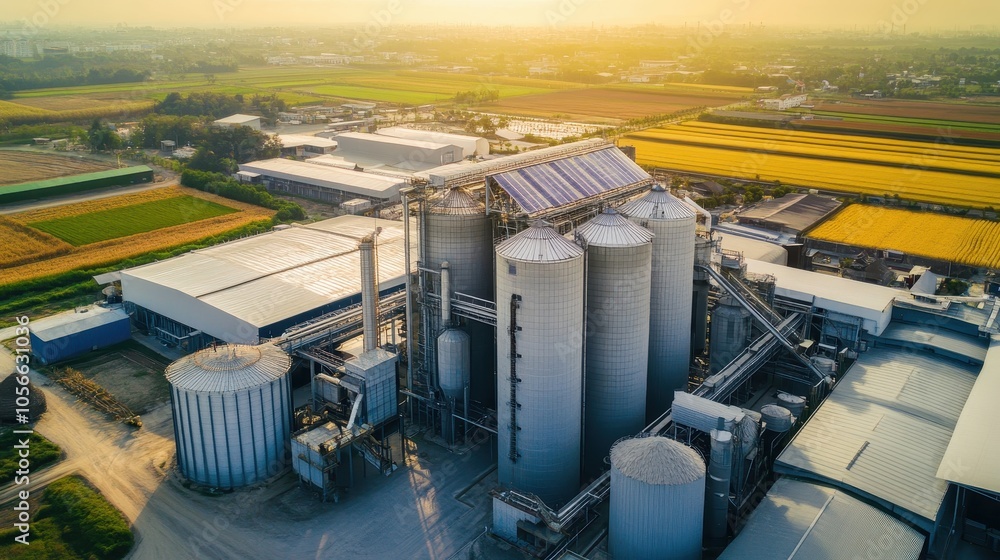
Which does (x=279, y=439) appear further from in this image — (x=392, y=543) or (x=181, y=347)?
(x=181, y=347)

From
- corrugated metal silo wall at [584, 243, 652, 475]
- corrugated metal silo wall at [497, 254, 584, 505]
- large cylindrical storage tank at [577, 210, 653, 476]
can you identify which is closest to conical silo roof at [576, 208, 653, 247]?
large cylindrical storage tank at [577, 210, 653, 476]

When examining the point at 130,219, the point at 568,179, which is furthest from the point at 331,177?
the point at 568,179

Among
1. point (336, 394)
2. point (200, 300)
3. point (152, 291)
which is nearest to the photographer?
point (336, 394)

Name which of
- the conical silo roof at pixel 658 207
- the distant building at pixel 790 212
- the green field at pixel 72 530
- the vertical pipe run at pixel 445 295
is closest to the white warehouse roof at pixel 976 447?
the conical silo roof at pixel 658 207

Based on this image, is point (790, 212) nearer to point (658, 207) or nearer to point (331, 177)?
point (658, 207)

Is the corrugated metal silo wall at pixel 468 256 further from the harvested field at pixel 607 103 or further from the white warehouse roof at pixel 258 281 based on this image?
the harvested field at pixel 607 103

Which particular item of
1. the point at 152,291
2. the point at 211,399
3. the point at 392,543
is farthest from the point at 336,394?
the point at 152,291

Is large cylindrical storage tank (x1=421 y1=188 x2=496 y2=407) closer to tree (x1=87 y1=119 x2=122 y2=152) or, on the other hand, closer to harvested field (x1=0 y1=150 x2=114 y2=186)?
harvested field (x1=0 y1=150 x2=114 y2=186)
